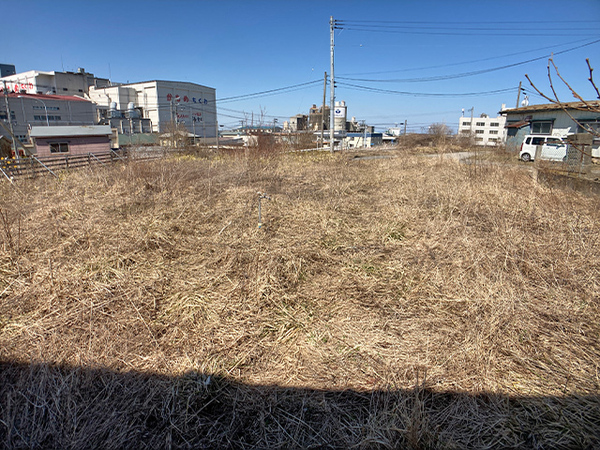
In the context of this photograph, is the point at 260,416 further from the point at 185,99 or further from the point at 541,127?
the point at 185,99

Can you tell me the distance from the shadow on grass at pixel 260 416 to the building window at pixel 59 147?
2147cm

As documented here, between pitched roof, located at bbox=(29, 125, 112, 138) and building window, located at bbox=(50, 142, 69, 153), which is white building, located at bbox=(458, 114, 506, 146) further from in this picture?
building window, located at bbox=(50, 142, 69, 153)

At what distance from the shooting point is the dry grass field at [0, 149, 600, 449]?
6.97ft

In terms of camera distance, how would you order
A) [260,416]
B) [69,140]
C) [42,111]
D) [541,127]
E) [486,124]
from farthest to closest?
[486,124], [42,111], [541,127], [69,140], [260,416]

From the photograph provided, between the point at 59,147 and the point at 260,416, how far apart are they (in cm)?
2293

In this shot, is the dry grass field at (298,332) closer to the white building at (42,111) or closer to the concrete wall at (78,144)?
the concrete wall at (78,144)

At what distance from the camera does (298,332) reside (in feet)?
Answer: 9.79

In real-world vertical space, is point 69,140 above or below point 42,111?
below

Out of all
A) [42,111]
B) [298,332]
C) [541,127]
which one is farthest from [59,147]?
[541,127]

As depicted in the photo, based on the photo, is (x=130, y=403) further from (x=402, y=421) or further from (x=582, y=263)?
(x=582, y=263)

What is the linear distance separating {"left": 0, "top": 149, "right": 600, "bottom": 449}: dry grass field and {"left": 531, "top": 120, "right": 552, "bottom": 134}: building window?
20.7m

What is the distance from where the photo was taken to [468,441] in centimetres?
199

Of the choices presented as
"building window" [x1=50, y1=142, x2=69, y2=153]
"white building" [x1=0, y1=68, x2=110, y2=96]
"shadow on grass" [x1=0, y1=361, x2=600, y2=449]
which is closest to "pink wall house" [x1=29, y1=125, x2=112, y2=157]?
"building window" [x1=50, y1=142, x2=69, y2=153]

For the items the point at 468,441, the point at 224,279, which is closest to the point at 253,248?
the point at 224,279
